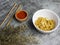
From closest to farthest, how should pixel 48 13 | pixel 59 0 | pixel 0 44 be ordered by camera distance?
pixel 0 44 < pixel 48 13 < pixel 59 0

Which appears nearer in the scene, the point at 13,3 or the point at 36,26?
the point at 36,26

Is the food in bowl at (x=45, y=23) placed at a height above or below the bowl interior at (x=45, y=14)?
below

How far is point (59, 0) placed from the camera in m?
1.37

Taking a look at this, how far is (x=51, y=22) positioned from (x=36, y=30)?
0.46ft

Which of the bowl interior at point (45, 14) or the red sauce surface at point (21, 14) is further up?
the bowl interior at point (45, 14)

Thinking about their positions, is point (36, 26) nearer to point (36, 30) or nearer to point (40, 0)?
point (36, 30)

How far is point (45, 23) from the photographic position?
121 cm

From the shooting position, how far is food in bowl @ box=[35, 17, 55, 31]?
1.19 m

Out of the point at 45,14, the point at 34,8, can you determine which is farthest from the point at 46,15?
the point at 34,8

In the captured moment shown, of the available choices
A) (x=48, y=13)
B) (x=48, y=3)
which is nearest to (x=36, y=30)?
(x=48, y=13)

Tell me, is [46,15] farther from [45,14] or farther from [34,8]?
[34,8]

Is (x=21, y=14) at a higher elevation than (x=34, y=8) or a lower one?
lower

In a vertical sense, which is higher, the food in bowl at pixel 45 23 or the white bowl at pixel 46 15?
the white bowl at pixel 46 15

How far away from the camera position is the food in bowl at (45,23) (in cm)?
119
